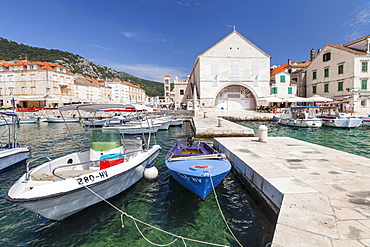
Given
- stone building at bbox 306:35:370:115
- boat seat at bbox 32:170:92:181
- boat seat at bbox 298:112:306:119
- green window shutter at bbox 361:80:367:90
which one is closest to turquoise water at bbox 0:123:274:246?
boat seat at bbox 32:170:92:181

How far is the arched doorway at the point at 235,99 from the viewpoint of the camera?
37.7 m

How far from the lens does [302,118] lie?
71.9 feet

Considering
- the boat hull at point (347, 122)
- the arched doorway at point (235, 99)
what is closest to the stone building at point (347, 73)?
the boat hull at point (347, 122)

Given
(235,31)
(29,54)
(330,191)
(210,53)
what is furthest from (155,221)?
(29,54)

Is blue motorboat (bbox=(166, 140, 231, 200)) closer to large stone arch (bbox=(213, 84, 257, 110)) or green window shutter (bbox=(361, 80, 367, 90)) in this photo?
large stone arch (bbox=(213, 84, 257, 110))

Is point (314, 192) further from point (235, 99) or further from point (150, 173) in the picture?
point (235, 99)

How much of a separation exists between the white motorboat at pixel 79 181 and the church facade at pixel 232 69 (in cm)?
3019

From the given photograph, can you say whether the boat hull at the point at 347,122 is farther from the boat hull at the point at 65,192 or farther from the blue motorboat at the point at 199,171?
the boat hull at the point at 65,192

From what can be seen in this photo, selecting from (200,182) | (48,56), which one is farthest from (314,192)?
(48,56)

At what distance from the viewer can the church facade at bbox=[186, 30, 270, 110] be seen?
35875mm

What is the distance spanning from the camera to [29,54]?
3602 inches

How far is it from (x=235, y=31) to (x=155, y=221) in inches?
1492

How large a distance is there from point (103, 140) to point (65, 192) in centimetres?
237

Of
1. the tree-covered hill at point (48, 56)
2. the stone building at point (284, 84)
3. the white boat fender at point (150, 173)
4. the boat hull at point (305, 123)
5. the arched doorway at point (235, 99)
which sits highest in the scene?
the tree-covered hill at point (48, 56)
